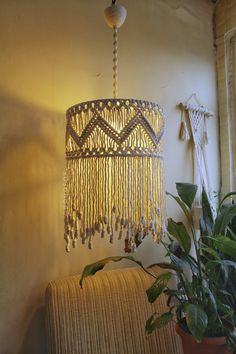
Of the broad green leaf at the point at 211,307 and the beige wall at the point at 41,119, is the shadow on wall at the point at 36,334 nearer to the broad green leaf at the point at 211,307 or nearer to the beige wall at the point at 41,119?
the beige wall at the point at 41,119

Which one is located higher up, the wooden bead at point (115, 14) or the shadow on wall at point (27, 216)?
the wooden bead at point (115, 14)

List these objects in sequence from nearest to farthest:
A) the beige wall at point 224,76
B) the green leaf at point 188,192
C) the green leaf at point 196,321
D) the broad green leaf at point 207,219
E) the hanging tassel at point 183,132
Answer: the green leaf at point 196,321 < the green leaf at point 188,192 < the broad green leaf at point 207,219 < the hanging tassel at point 183,132 < the beige wall at point 224,76

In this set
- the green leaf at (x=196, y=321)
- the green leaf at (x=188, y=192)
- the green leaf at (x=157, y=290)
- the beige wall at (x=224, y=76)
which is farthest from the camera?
the beige wall at (x=224, y=76)

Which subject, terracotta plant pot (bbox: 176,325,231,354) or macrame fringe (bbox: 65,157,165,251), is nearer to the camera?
macrame fringe (bbox: 65,157,165,251)

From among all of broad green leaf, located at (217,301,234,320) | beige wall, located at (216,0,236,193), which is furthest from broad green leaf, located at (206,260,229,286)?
beige wall, located at (216,0,236,193)

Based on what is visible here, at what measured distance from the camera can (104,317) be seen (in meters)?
1.19

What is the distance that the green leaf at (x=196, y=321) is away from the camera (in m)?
0.92

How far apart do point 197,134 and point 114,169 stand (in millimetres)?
995

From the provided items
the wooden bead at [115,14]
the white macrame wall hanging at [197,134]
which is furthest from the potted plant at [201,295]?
the wooden bead at [115,14]

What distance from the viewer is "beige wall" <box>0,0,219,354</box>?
119 centimetres

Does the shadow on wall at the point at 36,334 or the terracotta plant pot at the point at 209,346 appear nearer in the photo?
the terracotta plant pot at the point at 209,346

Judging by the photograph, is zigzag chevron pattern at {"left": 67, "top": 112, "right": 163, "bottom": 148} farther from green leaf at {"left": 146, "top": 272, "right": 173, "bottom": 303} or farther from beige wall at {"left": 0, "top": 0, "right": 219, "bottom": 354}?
green leaf at {"left": 146, "top": 272, "right": 173, "bottom": 303}

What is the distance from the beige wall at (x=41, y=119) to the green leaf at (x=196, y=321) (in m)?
0.53

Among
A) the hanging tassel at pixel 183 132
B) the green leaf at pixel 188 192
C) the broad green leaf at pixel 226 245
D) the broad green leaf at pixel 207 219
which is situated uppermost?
the hanging tassel at pixel 183 132
